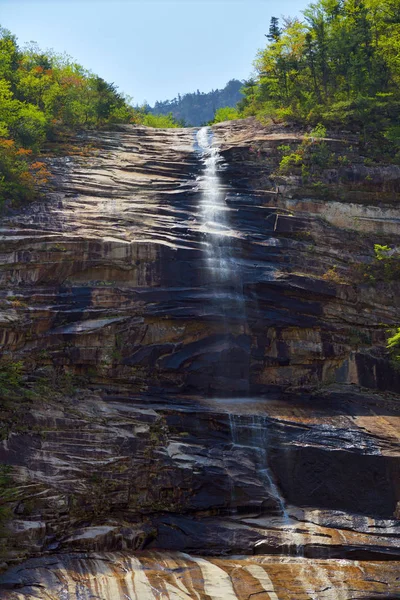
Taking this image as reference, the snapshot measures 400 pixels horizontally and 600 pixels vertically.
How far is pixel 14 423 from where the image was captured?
21.5m

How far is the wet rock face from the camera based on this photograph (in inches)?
762

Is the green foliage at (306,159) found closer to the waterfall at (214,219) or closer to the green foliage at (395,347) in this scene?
the waterfall at (214,219)

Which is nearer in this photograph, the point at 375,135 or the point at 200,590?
the point at 200,590

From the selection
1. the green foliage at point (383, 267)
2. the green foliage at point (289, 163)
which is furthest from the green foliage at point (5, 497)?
the green foliage at point (289, 163)

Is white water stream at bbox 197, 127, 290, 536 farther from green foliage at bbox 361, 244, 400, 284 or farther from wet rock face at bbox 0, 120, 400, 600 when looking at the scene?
green foliage at bbox 361, 244, 400, 284

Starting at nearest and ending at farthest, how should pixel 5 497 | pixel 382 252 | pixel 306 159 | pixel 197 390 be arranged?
1. pixel 5 497
2. pixel 197 390
3. pixel 382 252
4. pixel 306 159

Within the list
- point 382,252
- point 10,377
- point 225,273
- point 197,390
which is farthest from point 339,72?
point 10,377

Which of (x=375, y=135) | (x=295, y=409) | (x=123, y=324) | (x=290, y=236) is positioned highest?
(x=375, y=135)

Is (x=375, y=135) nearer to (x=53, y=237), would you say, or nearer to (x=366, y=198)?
(x=366, y=198)

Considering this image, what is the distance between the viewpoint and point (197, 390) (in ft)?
83.3

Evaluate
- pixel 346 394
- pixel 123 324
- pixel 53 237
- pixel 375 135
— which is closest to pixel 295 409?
pixel 346 394

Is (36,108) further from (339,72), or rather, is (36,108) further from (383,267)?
(383,267)

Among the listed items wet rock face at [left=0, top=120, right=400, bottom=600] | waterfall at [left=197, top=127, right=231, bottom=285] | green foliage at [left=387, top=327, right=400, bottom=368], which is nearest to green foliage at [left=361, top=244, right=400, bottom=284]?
wet rock face at [left=0, top=120, right=400, bottom=600]

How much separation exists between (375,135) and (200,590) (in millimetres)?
25467
